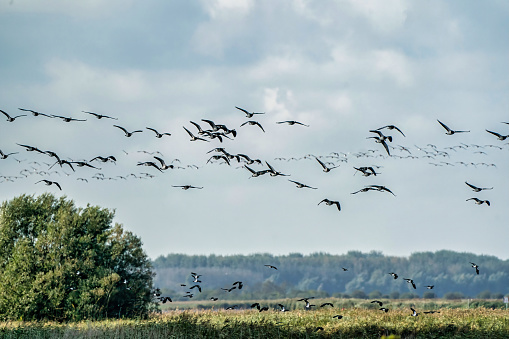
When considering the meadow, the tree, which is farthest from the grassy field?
the tree

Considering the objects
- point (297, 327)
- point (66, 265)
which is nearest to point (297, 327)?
point (297, 327)

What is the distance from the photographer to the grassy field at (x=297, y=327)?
3081 centimetres

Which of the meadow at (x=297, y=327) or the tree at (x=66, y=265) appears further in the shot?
the tree at (x=66, y=265)

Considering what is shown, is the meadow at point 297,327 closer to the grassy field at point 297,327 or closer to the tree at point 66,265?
the grassy field at point 297,327

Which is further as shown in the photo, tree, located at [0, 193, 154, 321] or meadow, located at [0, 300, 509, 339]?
tree, located at [0, 193, 154, 321]

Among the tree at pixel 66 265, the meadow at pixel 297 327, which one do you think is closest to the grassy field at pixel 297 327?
the meadow at pixel 297 327

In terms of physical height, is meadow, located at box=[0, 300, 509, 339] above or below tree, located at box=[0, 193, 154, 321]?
below

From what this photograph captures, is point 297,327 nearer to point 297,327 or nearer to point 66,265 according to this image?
point 297,327

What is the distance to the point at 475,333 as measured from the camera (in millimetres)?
34938

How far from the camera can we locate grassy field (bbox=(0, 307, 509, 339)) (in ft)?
101

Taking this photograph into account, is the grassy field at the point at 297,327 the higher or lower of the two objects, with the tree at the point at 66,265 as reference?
lower

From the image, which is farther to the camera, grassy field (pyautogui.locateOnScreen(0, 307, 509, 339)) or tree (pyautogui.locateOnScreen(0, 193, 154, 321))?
tree (pyautogui.locateOnScreen(0, 193, 154, 321))

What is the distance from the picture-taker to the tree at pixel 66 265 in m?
47.0

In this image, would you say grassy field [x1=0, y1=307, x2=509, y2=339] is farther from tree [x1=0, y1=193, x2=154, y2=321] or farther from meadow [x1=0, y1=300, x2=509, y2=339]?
tree [x1=0, y1=193, x2=154, y2=321]
